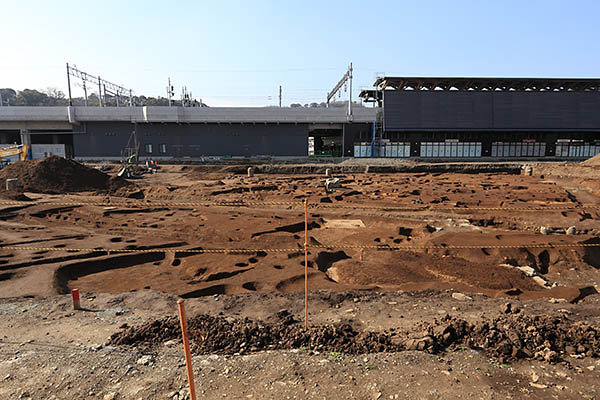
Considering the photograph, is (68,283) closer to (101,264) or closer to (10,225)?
(101,264)

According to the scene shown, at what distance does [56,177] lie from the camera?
25.4 meters

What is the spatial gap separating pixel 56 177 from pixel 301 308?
2568 cm

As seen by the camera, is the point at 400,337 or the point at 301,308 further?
the point at 301,308

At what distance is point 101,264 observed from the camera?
33.6 ft

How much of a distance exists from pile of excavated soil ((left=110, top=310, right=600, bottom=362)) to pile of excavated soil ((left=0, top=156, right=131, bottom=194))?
23236 mm

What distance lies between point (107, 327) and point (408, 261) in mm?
7646

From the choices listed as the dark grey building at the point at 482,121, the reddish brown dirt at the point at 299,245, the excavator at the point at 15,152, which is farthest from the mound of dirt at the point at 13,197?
the dark grey building at the point at 482,121

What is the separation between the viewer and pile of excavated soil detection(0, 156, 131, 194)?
79.6ft

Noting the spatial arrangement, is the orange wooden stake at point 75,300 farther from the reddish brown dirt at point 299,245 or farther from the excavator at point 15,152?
the excavator at point 15,152

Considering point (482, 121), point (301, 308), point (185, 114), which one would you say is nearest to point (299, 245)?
point (301, 308)

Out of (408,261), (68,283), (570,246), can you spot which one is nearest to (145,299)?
(68,283)

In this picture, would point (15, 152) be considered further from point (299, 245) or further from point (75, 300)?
point (75, 300)

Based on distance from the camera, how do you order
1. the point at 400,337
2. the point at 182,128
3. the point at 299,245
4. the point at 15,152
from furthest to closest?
the point at 182,128 < the point at 15,152 < the point at 299,245 < the point at 400,337

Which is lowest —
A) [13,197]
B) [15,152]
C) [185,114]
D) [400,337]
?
[400,337]
